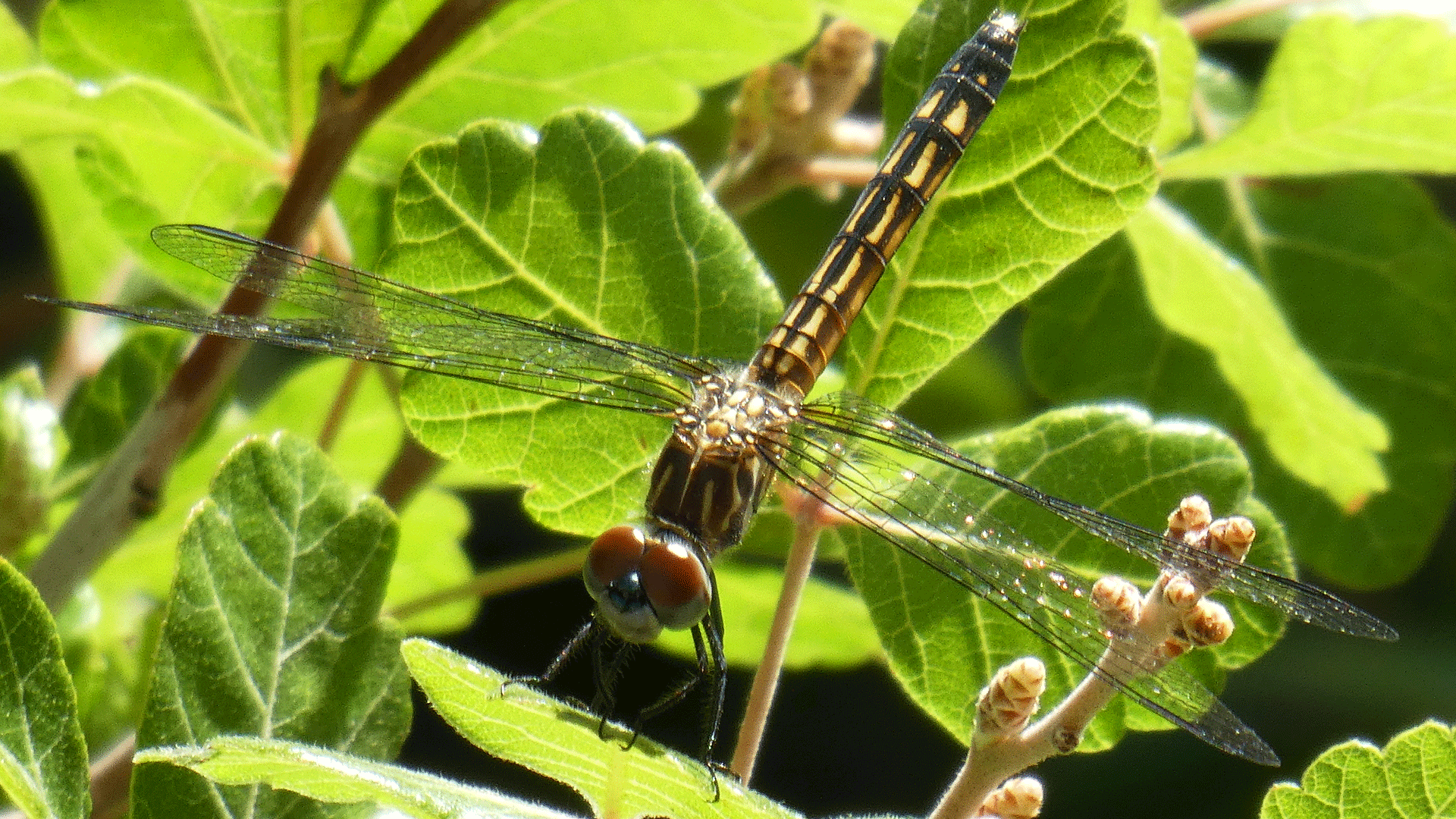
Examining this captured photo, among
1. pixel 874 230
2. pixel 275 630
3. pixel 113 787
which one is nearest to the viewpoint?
pixel 275 630

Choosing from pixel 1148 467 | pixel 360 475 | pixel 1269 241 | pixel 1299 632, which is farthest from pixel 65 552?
pixel 1299 632

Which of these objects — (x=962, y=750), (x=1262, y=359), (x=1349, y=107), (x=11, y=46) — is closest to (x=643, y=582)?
(x=1262, y=359)

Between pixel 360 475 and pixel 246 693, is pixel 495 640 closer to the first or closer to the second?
pixel 360 475

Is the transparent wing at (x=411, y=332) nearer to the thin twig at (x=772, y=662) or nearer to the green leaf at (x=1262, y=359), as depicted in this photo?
the thin twig at (x=772, y=662)

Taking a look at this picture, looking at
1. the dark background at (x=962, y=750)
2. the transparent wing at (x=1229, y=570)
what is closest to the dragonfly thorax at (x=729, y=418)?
the transparent wing at (x=1229, y=570)

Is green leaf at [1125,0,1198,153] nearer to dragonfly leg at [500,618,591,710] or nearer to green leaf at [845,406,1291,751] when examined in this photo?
green leaf at [845,406,1291,751]

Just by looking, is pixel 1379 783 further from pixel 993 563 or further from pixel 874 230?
pixel 874 230
